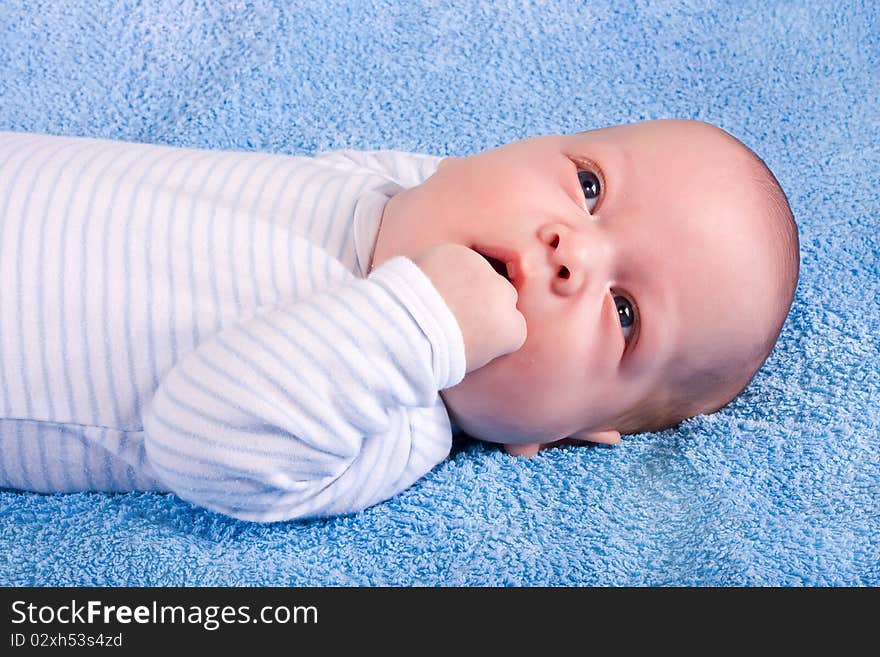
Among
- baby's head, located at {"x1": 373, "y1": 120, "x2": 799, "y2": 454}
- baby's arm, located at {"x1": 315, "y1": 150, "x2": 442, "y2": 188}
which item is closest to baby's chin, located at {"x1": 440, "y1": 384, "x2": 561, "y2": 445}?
baby's head, located at {"x1": 373, "y1": 120, "x2": 799, "y2": 454}

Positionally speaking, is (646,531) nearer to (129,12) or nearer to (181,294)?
(181,294)

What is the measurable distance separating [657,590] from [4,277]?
826 mm

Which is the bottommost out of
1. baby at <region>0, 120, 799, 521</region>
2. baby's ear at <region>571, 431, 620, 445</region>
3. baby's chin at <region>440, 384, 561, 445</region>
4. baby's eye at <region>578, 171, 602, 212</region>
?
baby's ear at <region>571, 431, 620, 445</region>

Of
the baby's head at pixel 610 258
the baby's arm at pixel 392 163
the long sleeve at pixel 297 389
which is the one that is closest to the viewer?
the long sleeve at pixel 297 389

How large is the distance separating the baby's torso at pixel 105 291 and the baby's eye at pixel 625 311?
34 cm

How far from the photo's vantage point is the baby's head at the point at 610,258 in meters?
1.23

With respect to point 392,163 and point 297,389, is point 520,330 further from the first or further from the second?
point 392,163

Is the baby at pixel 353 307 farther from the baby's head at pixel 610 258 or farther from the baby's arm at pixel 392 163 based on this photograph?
the baby's arm at pixel 392 163

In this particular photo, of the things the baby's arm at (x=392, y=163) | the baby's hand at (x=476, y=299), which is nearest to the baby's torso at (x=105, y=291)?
the baby's hand at (x=476, y=299)

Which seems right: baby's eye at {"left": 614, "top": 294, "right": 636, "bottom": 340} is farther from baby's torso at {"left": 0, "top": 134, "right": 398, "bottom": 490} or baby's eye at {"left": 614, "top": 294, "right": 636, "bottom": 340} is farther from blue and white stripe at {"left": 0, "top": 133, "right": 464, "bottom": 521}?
baby's torso at {"left": 0, "top": 134, "right": 398, "bottom": 490}

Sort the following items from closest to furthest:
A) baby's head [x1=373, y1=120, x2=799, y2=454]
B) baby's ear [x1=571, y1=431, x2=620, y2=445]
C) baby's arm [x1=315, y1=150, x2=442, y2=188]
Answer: baby's head [x1=373, y1=120, x2=799, y2=454]
baby's ear [x1=571, y1=431, x2=620, y2=445]
baby's arm [x1=315, y1=150, x2=442, y2=188]

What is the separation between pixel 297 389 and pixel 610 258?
42 centimetres

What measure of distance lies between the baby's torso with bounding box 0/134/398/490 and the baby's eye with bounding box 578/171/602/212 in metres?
0.32

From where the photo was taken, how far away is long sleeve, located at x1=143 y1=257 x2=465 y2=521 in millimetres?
1107
